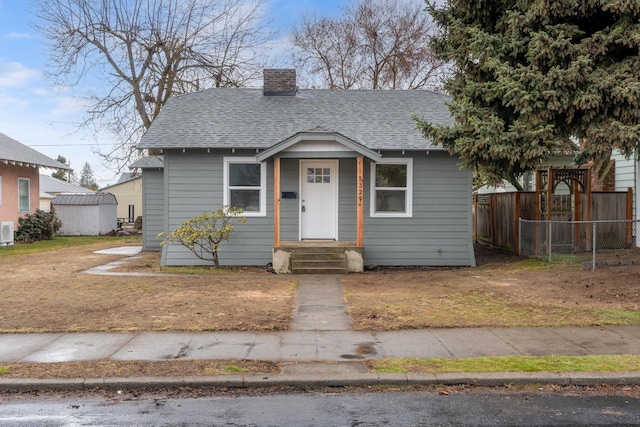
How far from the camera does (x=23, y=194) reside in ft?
81.6

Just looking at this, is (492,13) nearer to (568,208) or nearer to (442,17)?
(442,17)

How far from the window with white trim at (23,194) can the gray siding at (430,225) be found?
57.3ft

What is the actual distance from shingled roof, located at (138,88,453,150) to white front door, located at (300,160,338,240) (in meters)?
1.04

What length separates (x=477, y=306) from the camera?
9.09 meters

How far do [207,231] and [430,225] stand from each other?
5903 mm

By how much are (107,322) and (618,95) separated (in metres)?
8.92

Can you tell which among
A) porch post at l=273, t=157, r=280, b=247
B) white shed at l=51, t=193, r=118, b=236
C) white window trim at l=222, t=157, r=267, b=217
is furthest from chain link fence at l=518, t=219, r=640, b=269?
white shed at l=51, t=193, r=118, b=236

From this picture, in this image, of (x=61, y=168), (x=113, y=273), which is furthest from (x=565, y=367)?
(x=61, y=168)

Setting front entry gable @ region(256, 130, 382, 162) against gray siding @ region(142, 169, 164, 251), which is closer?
front entry gable @ region(256, 130, 382, 162)

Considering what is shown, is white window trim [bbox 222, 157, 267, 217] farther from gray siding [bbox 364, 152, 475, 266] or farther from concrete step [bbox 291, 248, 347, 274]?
gray siding [bbox 364, 152, 475, 266]

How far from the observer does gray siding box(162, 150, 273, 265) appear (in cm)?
1466

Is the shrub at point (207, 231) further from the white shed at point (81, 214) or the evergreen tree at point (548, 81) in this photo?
the white shed at point (81, 214)

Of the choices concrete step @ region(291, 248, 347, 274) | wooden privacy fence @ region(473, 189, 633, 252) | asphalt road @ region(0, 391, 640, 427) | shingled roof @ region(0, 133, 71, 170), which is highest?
shingled roof @ region(0, 133, 71, 170)

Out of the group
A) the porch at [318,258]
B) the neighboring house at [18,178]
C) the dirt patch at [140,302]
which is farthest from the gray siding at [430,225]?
the neighboring house at [18,178]
